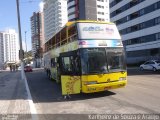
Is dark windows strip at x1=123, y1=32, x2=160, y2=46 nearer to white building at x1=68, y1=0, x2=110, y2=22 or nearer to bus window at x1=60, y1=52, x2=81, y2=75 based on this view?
bus window at x1=60, y1=52, x2=81, y2=75

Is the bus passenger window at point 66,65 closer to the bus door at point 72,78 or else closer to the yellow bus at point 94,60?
the bus door at point 72,78

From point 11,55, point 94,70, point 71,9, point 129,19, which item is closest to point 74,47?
point 94,70

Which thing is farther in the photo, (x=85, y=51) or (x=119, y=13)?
(x=119, y=13)

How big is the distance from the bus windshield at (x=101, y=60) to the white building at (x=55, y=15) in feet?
441

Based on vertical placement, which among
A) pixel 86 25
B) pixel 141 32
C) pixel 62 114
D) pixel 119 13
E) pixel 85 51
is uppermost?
pixel 119 13

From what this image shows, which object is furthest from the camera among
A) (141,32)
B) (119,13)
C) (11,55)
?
(11,55)

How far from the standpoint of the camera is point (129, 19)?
66.2 m

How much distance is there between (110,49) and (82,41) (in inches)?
55.4

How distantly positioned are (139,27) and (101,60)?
166ft

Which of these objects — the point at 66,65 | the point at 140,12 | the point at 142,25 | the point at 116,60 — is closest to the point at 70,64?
the point at 66,65

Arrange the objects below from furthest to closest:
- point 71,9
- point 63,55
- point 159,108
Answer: point 71,9 → point 63,55 → point 159,108

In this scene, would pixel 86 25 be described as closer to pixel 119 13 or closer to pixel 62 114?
pixel 62 114

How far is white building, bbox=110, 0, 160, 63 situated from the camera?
5406cm

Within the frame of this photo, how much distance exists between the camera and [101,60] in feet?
41.7
